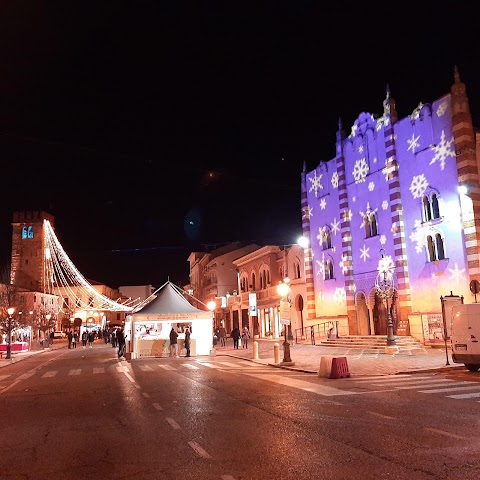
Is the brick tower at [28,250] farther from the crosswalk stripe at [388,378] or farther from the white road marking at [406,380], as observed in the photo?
the white road marking at [406,380]

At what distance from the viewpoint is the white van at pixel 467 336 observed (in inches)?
635

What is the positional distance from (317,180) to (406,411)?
1156 inches

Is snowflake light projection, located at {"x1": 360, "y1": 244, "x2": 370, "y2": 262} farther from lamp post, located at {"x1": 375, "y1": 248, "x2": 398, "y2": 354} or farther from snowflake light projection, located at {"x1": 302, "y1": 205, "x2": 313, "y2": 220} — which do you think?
snowflake light projection, located at {"x1": 302, "y1": 205, "x2": 313, "y2": 220}

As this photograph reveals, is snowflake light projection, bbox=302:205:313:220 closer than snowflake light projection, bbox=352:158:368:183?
No

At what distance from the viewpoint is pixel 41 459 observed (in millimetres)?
7281

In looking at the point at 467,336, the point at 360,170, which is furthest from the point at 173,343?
the point at 467,336

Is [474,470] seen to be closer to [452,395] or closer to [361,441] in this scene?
[361,441]

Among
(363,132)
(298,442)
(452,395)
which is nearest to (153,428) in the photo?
(298,442)

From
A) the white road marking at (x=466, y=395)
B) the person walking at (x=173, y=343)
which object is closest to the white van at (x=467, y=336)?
the white road marking at (x=466, y=395)

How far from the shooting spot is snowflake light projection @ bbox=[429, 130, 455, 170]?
85.8ft

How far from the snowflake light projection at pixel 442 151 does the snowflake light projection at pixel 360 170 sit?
6026 millimetres

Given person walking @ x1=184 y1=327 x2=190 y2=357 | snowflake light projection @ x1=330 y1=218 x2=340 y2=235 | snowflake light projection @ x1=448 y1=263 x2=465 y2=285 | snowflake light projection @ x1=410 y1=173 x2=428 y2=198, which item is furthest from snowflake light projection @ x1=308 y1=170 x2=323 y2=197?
person walking @ x1=184 y1=327 x2=190 y2=357

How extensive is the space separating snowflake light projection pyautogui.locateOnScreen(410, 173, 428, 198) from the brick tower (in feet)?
245

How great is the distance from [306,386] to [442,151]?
667 inches
